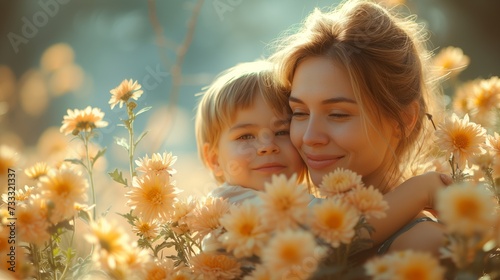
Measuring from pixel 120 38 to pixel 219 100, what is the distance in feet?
4.82

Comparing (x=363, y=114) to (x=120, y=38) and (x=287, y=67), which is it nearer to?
(x=287, y=67)

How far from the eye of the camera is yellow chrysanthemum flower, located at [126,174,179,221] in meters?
1.25

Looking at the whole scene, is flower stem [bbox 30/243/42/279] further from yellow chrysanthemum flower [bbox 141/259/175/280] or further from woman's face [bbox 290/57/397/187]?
woman's face [bbox 290/57/397/187]

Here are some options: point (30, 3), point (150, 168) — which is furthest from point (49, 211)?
point (30, 3)

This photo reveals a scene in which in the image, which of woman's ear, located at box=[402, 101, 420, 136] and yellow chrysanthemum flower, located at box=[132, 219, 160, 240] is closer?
yellow chrysanthemum flower, located at box=[132, 219, 160, 240]

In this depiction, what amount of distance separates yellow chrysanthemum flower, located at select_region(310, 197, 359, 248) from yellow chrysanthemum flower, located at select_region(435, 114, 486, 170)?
61 centimetres

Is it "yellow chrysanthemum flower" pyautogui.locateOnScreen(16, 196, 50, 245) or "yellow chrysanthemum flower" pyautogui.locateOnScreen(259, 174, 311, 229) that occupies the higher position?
"yellow chrysanthemum flower" pyautogui.locateOnScreen(16, 196, 50, 245)

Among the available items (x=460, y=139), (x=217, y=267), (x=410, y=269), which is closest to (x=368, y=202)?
(x=410, y=269)

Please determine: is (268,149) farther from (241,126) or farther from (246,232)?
(246,232)

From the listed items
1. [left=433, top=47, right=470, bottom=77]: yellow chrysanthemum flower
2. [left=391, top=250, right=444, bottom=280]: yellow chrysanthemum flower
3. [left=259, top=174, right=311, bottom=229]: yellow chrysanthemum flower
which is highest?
[left=433, top=47, right=470, bottom=77]: yellow chrysanthemum flower

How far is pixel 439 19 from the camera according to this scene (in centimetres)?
318

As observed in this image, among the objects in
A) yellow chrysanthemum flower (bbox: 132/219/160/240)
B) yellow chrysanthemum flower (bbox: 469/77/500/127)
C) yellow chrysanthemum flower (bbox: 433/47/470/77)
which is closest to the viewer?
yellow chrysanthemum flower (bbox: 132/219/160/240)

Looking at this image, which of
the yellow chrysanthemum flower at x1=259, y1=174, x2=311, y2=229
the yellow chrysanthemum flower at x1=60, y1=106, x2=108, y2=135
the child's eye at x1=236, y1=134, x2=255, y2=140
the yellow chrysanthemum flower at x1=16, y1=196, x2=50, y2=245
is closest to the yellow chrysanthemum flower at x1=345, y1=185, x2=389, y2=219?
the yellow chrysanthemum flower at x1=259, y1=174, x2=311, y2=229

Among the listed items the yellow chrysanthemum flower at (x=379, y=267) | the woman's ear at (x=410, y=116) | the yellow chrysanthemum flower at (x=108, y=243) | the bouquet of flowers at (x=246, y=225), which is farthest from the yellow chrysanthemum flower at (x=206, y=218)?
the woman's ear at (x=410, y=116)
